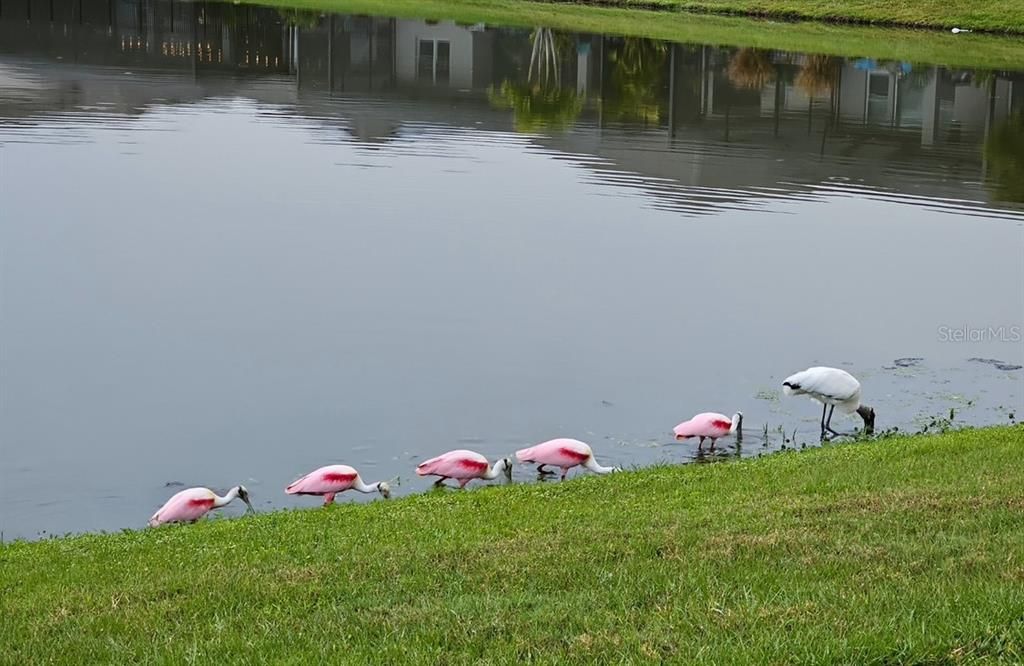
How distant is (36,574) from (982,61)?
4514 cm

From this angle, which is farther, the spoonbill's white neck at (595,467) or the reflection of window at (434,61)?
the reflection of window at (434,61)

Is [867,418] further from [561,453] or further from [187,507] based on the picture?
[187,507]

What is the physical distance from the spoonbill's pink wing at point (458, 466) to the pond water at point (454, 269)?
0.38 m

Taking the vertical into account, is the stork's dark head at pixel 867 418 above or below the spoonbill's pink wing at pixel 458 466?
below

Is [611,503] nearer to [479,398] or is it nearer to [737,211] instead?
[479,398]

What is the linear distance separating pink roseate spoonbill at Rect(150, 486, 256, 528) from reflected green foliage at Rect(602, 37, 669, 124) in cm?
2462

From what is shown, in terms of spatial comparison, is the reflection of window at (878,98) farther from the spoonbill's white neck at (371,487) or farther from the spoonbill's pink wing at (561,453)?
the spoonbill's white neck at (371,487)

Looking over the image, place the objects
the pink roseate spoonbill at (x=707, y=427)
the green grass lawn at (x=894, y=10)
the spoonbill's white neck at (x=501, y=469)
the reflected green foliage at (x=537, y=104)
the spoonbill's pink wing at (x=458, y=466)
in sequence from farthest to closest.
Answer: the green grass lawn at (x=894, y=10)
the reflected green foliage at (x=537, y=104)
the pink roseate spoonbill at (x=707, y=427)
the spoonbill's white neck at (x=501, y=469)
the spoonbill's pink wing at (x=458, y=466)

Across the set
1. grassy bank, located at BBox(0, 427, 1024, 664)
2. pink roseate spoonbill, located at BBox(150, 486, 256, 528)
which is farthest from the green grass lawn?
pink roseate spoonbill, located at BBox(150, 486, 256, 528)

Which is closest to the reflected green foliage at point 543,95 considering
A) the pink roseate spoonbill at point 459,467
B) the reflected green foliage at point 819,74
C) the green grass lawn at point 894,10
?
the reflected green foliage at point 819,74

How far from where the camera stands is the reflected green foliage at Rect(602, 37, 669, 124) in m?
36.1

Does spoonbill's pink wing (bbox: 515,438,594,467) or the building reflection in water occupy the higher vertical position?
the building reflection in water

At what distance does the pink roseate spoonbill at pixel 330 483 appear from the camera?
11.7 metres

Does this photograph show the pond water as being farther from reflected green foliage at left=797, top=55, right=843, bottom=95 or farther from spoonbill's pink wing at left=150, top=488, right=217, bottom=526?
reflected green foliage at left=797, top=55, right=843, bottom=95
